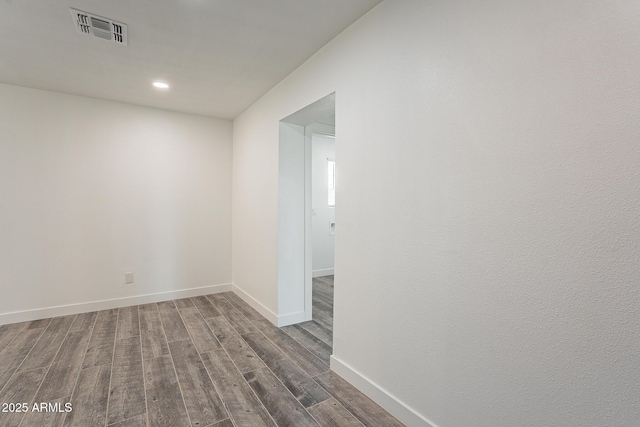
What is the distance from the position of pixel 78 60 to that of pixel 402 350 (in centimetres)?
336

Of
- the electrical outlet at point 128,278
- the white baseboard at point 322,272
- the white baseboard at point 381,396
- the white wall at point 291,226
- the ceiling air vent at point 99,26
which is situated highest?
the ceiling air vent at point 99,26

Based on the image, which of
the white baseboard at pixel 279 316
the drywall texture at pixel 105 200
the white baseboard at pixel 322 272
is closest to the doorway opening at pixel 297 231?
the white baseboard at pixel 279 316

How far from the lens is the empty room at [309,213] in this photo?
1.02m

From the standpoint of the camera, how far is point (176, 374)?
2129 millimetres

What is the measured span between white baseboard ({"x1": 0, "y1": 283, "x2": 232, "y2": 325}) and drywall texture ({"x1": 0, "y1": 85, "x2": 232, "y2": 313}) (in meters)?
0.06

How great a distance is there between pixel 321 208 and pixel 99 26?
3.71 metres

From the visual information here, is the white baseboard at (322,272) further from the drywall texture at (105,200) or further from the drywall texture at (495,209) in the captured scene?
the drywall texture at (495,209)

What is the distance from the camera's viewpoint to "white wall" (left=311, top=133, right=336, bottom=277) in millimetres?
5086

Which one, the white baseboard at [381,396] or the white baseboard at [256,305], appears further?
the white baseboard at [256,305]


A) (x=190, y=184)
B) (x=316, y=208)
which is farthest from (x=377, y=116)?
(x=316, y=208)

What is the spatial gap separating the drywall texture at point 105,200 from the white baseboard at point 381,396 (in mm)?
2639

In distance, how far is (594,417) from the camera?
3.20ft

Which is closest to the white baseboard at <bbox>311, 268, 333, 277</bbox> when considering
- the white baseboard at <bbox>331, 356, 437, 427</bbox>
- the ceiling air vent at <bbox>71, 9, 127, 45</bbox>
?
the white baseboard at <bbox>331, 356, 437, 427</bbox>

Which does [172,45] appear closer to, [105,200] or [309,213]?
[309,213]
